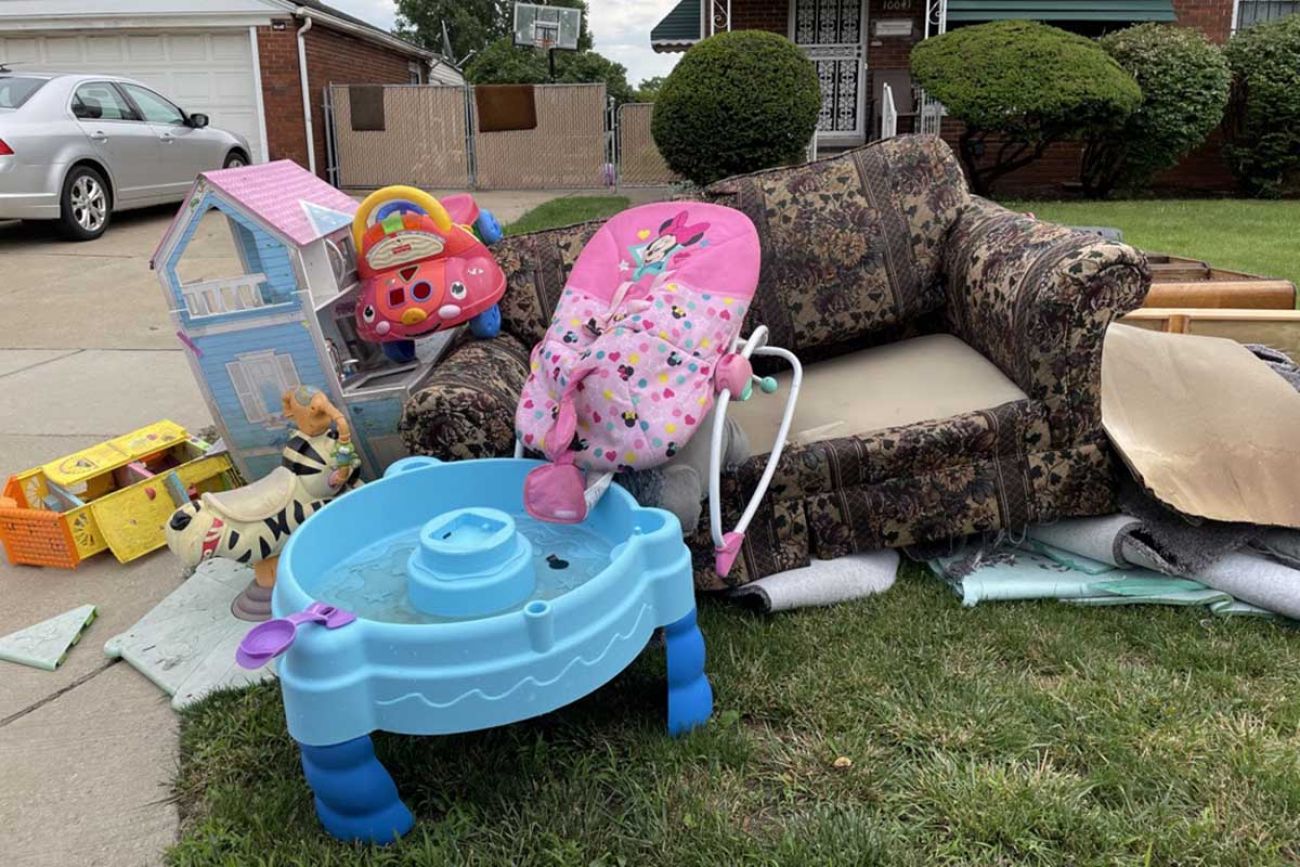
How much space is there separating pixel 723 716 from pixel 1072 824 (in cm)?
72

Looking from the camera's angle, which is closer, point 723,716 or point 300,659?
point 300,659

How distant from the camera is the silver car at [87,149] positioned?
799 cm

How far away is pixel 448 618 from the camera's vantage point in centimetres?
190

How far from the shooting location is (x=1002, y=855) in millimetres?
1772

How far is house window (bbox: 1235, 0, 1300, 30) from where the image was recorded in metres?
12.6

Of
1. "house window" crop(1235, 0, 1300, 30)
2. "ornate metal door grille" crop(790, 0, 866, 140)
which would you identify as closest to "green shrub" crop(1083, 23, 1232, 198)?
"house window" crop(1235, 0, 1300, 30)

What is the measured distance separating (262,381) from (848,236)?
6.33ft

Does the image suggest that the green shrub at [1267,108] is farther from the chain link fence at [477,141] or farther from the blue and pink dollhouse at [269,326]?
the blue and pink dollhouse at [269,326]

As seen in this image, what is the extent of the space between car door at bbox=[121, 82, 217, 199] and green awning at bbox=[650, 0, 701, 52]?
6.23 m

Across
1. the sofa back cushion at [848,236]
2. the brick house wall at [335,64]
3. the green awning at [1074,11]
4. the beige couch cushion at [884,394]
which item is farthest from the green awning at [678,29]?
the beige couch cushion at [884,394]

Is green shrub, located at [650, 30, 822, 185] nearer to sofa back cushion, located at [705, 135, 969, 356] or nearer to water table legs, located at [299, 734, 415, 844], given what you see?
sofa back cushion, located at [705, 135, 969, 356]

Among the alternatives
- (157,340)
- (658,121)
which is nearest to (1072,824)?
(157,340)

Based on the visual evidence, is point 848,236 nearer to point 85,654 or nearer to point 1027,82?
point 85,654

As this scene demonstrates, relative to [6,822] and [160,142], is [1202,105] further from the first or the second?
[6,822]
